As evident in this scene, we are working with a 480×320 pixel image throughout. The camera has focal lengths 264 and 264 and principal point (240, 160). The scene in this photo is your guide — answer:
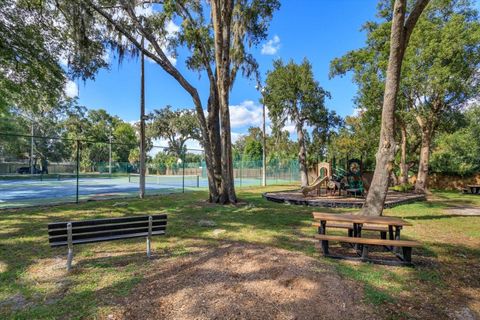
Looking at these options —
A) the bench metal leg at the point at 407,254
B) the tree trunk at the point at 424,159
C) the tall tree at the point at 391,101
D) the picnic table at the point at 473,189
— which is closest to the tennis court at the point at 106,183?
the tree trunk at the point at 424,159

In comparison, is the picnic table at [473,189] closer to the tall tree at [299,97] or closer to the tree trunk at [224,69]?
the tall tree at [299,97]

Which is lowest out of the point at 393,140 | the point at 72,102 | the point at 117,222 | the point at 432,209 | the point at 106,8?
the point at 432,209

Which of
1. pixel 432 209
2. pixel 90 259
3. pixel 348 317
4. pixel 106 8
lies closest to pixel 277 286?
pixel 348 317

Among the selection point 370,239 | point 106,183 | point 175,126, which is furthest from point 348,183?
point 175,126

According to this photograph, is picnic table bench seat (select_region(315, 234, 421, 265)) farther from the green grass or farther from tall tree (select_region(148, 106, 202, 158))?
tall tree (select_region(148, 106, 202, 158))

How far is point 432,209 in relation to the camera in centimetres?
941

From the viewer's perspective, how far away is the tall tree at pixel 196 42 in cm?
939

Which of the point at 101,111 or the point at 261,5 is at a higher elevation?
the point at 101,111

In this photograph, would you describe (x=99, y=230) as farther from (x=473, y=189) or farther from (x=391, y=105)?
(x=473, y=189)

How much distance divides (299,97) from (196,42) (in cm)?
998

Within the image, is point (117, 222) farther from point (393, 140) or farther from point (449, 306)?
point (393, 140)

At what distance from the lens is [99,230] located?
3859mm

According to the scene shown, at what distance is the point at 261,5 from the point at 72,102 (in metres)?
39.5

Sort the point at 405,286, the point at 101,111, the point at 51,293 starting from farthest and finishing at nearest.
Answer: the point at 101,111, the point at 405,286, the point at 51,293
